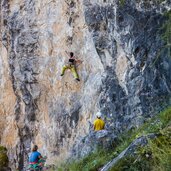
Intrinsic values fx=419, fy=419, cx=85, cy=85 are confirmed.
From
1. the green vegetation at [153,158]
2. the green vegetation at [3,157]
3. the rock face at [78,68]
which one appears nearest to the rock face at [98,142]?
the rock face at [78,68]

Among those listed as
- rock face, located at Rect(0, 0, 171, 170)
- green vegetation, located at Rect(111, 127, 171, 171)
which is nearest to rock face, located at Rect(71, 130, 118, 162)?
rock face, located at Rect(0, 0, 171, 170)

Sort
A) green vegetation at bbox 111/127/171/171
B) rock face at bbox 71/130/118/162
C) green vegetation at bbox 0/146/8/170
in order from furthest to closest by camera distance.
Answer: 1. green vegetation at bbox 0/146/8/170
2. rock face at bbox 71/130/118/162
3. green vegetation at bbox 111/127/171/171

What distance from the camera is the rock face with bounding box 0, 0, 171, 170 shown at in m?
13.8

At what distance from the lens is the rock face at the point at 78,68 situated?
1375 cm

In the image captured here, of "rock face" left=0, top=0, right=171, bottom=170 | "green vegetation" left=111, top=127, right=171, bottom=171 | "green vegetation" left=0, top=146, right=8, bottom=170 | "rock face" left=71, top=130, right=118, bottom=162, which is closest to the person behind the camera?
"green vegetation" left=111, top=127, right=171, bottom=171

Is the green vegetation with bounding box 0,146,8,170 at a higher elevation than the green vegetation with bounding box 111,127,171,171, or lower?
lower

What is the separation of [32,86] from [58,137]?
2.94m

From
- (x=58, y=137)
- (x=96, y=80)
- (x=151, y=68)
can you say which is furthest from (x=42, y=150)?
(x=151, y=68)

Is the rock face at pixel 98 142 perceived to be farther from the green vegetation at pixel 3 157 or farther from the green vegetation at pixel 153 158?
the green vegetation at pixel 3 157

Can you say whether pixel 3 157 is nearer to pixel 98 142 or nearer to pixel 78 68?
pixel 78 68

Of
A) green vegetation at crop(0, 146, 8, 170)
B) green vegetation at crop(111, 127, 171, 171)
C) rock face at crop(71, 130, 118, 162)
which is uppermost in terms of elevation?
green vegetation at crop(111, 127, 171, 171)

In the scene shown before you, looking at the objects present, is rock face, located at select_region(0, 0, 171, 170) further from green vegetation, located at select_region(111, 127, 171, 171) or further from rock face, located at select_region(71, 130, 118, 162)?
green vegetation, located at select_region(111, 127, 171, 171)

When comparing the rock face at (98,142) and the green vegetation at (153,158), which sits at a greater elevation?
the green vegetation at (153,158)

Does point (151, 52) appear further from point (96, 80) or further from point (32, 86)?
point (32, 86)
